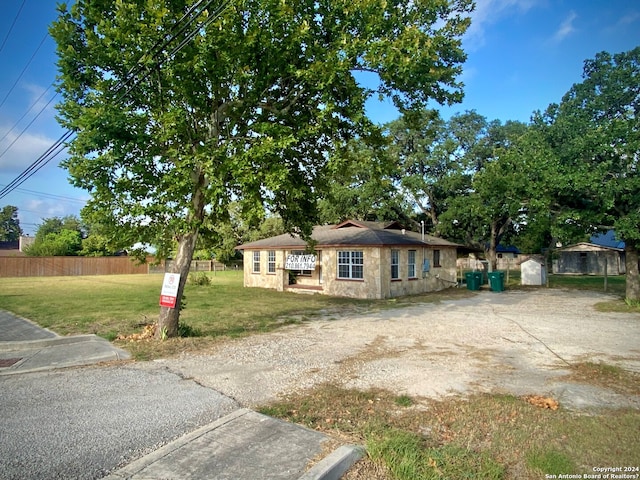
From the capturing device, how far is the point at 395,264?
1977cm

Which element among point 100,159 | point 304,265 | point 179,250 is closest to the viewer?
point 100,159

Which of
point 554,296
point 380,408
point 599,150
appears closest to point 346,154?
point 380,408

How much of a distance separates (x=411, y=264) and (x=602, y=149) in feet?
32.7

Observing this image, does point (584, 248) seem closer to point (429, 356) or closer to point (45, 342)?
point (429, 356)

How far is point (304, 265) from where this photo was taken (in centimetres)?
2147

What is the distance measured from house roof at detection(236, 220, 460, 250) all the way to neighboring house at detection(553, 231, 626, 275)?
21302 mm

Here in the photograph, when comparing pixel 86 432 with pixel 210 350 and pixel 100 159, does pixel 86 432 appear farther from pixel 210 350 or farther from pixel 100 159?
pixel 100 159

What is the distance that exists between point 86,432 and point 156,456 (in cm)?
115

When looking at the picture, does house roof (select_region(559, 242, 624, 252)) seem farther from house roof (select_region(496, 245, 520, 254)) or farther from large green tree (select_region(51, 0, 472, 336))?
large green tree (select_region(51, 0, 472, 336))

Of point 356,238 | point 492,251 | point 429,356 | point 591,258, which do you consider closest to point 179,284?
point 429,356

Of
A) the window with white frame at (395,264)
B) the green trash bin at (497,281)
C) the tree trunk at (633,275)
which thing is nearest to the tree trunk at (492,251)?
the green trash bin at (497,281)

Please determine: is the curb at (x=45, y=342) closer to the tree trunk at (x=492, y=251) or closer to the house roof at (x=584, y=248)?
the tree trunk at (x=492, y=251)

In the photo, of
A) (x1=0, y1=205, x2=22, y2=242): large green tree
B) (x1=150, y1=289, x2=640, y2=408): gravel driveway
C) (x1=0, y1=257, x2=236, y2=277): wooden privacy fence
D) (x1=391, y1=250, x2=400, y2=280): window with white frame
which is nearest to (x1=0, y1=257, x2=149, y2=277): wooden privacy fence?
(x1=0, y1=257, x2=236, y2=277): wooden privacy fence

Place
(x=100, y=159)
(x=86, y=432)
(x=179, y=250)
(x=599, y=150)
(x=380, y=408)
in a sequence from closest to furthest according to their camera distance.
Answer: (x=86, y=432) → (x=380, y=408) → (x=100, y=159) → (x=179, y=250) → (x=599, y=150)
